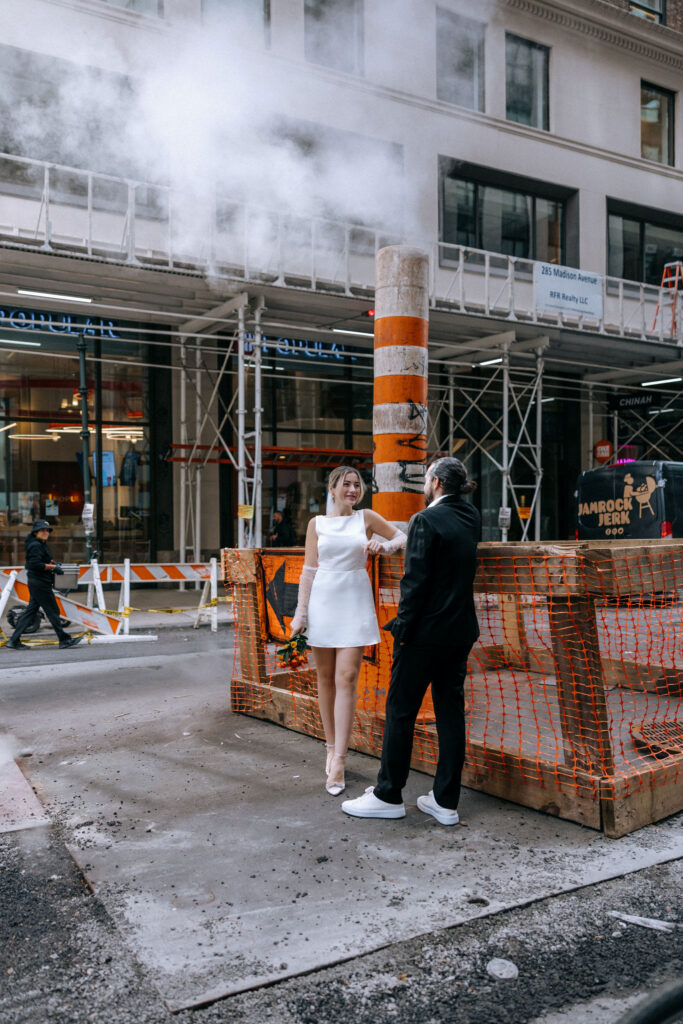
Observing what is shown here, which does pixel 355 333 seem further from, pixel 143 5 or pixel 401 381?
pixel 401 381

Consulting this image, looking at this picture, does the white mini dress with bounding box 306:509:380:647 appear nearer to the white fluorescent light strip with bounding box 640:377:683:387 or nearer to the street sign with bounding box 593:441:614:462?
the street sign with bounding box 593:441:614:462

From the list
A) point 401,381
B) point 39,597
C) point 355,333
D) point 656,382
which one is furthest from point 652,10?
point 39,597

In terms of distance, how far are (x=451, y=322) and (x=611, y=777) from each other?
11622 mm

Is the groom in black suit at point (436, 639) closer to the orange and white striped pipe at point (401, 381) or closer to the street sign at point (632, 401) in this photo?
the orange and white striped pipe at point (401, 381)

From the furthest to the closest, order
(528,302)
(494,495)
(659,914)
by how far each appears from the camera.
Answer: (494,495)
(528,302)
(659,914)

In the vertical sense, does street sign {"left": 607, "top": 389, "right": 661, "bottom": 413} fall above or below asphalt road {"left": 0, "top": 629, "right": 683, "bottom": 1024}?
above

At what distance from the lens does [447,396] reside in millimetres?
17500

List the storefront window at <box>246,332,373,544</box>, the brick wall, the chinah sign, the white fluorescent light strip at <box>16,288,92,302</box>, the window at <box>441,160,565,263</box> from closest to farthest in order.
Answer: the white fluorescent light strip at <box>16,288,92,302</box> < the chinah sign < the storefront window at <box>246,332,373,544</box> < the window at <box>441,160,565,263</box> < the brick wall

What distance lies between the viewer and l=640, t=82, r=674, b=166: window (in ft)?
65.1

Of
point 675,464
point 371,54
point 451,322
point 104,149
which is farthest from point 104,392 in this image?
point 675,464

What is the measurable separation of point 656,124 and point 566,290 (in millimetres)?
8146

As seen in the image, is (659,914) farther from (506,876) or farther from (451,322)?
(451,322)

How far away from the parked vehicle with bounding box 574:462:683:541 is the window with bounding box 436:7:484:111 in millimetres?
9182

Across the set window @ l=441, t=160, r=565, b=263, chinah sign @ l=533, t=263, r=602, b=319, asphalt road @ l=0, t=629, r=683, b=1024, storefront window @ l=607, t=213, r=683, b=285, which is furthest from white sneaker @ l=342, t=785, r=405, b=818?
storefront window @ l=607, t=213, r=683, b=285
